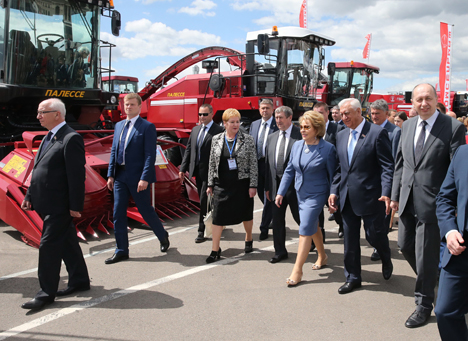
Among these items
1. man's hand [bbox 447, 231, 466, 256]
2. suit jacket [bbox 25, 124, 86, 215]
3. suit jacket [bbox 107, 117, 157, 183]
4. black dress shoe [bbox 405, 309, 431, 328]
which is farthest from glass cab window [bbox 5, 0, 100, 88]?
man's hand [bbox 447, 231, 466, 256]

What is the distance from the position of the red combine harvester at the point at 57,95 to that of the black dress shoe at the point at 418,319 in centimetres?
389

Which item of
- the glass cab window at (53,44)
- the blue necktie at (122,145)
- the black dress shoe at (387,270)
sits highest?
the glass cab window at (53,44)

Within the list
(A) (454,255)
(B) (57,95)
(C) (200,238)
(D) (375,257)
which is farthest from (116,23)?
(A) (454,255)

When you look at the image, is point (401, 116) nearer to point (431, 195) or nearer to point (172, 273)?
point (431, 195)

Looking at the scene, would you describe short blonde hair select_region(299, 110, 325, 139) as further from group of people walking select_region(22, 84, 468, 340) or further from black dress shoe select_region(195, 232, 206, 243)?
black dress shoe select_region(195, 232, 206, 243)

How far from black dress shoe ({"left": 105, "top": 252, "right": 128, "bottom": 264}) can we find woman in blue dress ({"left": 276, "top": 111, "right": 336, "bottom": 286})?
6.43 ft

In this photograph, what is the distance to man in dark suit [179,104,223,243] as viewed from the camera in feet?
18.4

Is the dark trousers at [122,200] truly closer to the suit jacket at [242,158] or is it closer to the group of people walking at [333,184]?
the group of people walking at [333,184]

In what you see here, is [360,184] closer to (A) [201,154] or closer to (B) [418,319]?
(B) [418,319]

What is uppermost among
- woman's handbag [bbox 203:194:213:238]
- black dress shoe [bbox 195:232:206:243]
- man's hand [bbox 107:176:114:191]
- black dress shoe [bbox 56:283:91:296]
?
man's hand [bbox 107:176:114:191]

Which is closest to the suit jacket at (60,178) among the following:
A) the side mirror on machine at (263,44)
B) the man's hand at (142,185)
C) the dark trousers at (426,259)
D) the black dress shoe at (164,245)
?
the man's hand at (142,185)

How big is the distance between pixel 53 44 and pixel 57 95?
0.93m

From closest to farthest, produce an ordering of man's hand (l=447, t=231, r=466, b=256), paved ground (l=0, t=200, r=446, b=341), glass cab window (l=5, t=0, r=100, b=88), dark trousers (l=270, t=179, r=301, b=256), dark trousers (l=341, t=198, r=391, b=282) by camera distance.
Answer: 1. man's hand (l=447, t=231, r=466, b=256)
2. paved ground (l=0, t=200, r=446, b=341)
3. dark trousers (l=341, t=198, r=391, b=282)
4. dark trousers (l=270, t=179, r=301, b=256)
5. glass cab window (l=5, t=0, r=100, b=88)

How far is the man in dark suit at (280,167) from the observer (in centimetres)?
465
